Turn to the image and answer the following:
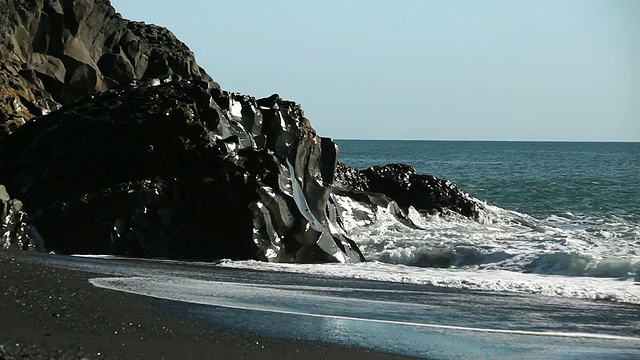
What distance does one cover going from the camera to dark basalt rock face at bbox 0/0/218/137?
21.4 metres

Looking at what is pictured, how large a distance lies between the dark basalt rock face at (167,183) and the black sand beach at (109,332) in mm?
4682

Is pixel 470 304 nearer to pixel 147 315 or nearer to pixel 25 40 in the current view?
pixel 147 315

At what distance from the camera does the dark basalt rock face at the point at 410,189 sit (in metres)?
20.7

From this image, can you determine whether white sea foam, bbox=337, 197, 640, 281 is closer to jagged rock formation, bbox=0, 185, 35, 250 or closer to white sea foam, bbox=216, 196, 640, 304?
white sea foam, bbox=216, 196, 640, 304

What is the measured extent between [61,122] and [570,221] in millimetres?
14417

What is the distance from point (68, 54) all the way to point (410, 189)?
11.3 metres

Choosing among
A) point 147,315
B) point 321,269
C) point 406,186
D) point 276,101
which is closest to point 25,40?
point 406,186

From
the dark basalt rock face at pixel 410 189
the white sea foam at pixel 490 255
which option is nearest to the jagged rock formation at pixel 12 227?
the white sea foam at pixel 490 255

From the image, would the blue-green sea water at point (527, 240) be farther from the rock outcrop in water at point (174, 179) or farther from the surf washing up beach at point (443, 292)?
the rock outcrop in water at point (174, 179)

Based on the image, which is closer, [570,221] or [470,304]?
[470,304]

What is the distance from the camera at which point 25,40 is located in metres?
25.4

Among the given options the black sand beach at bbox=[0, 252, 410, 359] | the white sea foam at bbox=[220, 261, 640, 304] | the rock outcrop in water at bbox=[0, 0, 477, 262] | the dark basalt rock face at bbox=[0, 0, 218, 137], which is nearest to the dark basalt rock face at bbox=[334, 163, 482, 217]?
the dark basalt rock face at bbox=[0, 0, 218, 137]

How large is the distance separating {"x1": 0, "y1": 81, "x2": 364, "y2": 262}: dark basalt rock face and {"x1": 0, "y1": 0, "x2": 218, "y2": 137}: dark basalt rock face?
6598 mm

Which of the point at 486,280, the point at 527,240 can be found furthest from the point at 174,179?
the point at 527,240
